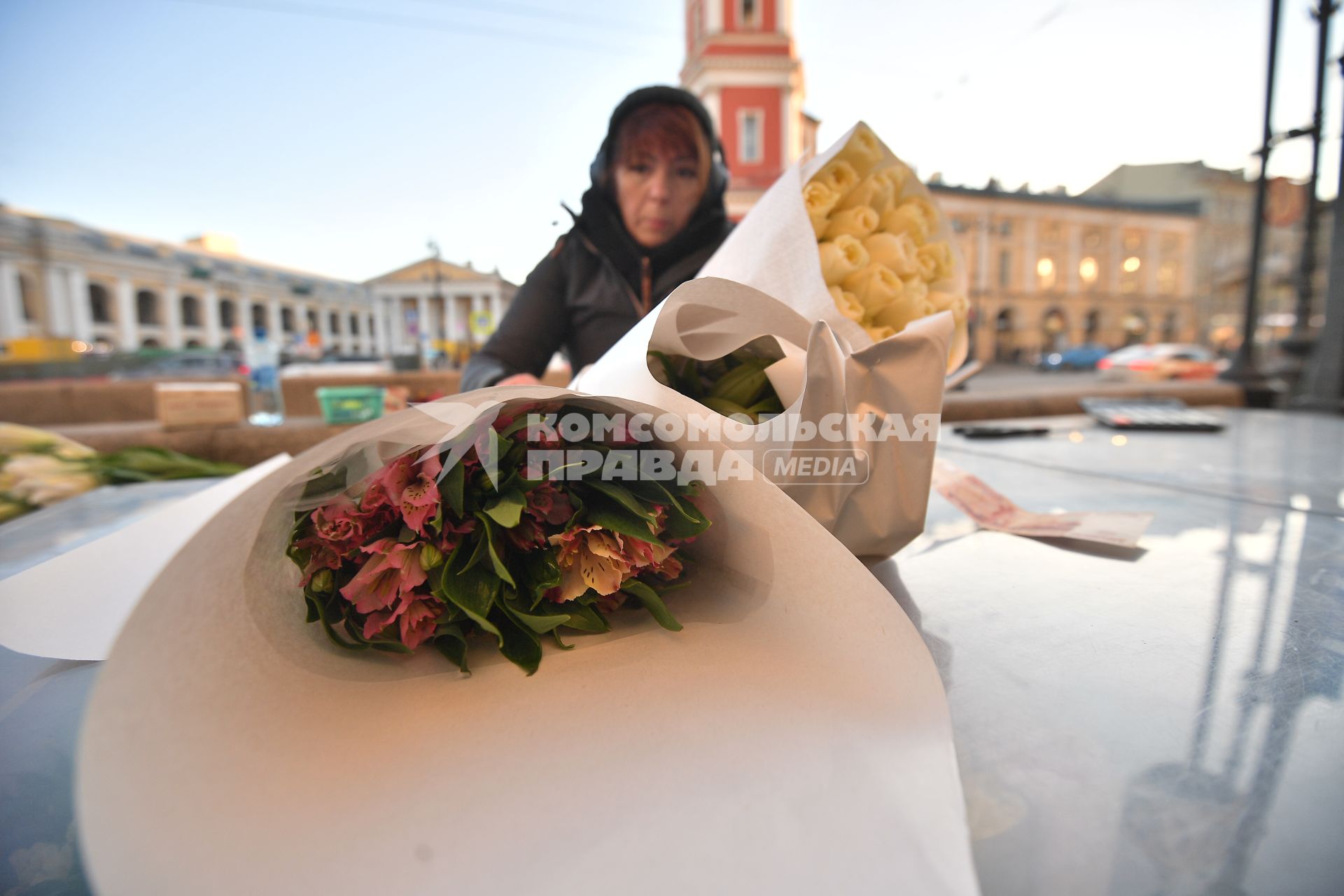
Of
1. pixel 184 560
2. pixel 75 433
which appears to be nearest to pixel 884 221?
pixel 184 560

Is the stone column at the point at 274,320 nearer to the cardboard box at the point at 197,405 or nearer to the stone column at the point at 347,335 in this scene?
the stone column at the point at 347,335

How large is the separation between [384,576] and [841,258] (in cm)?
44

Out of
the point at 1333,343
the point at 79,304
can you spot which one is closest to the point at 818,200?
the point at 1333,343

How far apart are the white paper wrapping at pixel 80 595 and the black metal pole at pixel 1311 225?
4923 millimetres

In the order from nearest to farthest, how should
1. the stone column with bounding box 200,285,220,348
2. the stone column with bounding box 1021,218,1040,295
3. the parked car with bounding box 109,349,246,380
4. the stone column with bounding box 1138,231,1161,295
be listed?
the parked car with bounding box 109,349,246,380, the stone column with bounding box 1021,218,1040,295, the stone column with bounding box 1138,231,1161,295, the stone column with bounding box 200,285,220,348

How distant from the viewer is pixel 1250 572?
1.74ft

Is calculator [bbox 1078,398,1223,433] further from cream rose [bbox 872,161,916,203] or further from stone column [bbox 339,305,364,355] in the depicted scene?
stone column [bbox 339,305,364,355]

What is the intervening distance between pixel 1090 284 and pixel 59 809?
88.5ft

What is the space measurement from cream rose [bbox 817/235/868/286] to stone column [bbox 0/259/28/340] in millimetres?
16173

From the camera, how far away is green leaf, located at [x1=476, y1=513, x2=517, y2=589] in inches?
12.3

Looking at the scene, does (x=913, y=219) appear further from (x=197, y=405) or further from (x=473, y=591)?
(x=197, y=405)

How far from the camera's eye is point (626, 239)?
3.72 feet

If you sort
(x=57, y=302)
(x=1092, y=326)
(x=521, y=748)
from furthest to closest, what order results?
(x=1092, y=326) < (x=57, y=302) < (x=521, y=748)

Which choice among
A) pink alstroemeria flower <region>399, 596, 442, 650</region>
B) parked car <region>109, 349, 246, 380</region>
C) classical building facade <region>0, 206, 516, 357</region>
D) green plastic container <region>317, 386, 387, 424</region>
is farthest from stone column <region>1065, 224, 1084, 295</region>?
parked car <region>109, 349, 246, 380</region>
